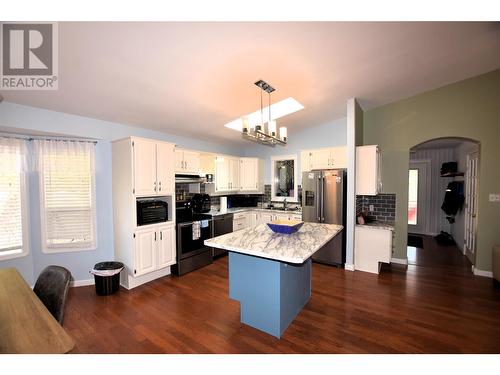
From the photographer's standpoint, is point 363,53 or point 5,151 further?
point 5,151

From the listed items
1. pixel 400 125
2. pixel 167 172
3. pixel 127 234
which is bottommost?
pixel 127 234

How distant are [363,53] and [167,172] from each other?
295 cm

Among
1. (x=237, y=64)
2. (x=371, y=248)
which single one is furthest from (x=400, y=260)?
(x=237, y=64)

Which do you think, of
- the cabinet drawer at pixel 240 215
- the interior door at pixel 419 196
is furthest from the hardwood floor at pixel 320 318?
the interior door at pixel 419 196

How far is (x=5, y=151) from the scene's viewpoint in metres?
2.73

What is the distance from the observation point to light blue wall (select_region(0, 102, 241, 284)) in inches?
102

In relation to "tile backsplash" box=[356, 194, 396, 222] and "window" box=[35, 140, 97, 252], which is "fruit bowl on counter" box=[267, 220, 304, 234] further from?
"window" box=[35, 140, 97, 252]

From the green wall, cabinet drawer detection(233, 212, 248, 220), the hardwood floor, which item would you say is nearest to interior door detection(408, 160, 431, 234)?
the green wall

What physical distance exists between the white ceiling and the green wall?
32 centimetres

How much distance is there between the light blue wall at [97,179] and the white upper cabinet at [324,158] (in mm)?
3064

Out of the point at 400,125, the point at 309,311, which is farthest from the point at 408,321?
the point at 400,125

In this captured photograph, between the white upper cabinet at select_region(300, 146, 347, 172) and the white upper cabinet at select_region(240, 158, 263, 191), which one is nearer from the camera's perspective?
the white upper cabinet at select_region(300, 146, 347, 172)
